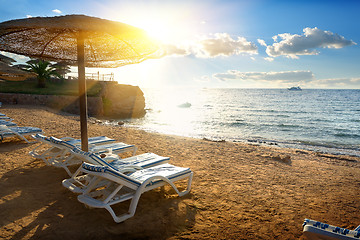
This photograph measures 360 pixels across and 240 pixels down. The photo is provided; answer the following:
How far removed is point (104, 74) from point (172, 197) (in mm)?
28883

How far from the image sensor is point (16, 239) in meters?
2.79

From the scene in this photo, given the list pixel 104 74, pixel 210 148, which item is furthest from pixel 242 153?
pixel 104 74

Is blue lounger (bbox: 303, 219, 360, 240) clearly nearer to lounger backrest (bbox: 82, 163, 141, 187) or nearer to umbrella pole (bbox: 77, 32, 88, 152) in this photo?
lounger backrest (bbox: 82, 163, 141, 187)

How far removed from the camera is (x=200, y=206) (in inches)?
151

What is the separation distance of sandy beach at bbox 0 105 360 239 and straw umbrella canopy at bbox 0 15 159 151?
1.37 metres

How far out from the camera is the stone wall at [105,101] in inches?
837

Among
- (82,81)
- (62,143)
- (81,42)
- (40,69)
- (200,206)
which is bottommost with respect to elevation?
(200,206)

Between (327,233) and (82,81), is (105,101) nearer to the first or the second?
(82,81)

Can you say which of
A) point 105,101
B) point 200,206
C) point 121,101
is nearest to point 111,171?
point 200,206

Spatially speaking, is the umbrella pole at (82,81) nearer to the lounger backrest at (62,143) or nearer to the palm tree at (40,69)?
the lounger backrest at (62,143)

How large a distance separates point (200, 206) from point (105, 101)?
82.0 feet

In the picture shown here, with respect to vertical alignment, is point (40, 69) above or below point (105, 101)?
above

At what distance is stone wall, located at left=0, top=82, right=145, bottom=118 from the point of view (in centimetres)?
2127

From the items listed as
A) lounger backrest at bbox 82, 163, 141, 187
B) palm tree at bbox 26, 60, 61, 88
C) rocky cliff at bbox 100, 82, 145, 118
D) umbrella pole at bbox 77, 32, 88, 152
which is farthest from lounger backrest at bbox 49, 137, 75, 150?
palm tree at bbox 26, 60, 61, 88
